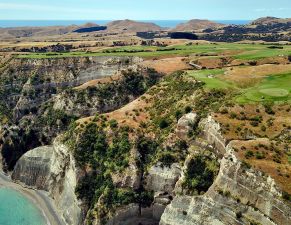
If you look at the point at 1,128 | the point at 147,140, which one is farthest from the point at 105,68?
the point at 147,140

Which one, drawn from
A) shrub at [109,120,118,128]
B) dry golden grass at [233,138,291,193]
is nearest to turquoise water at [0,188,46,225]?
shrub at [109,120,118,128]

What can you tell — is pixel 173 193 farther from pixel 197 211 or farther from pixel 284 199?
pixel 284 199

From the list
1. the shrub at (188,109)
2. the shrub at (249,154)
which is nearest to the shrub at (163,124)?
the shrub at (188,109)

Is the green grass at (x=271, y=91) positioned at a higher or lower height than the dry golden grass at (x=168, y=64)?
higher

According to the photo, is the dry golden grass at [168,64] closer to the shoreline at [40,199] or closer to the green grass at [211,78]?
the green grass at [211,78]

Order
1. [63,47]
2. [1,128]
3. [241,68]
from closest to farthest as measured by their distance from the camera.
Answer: [241,68] < [1,128] < [63,47]

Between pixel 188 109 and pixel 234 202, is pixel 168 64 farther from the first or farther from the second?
pixel 234 202

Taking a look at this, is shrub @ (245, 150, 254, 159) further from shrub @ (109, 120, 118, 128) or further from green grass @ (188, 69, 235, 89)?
shrub @ (109, 120, 118, 128)
